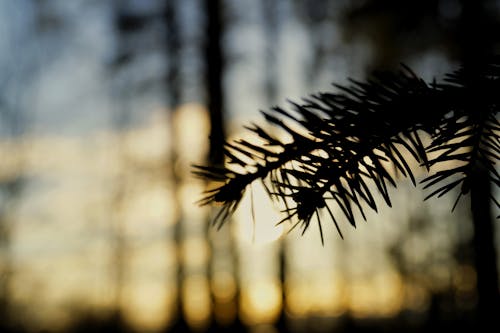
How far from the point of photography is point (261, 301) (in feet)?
23.7

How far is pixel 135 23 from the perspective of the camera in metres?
6.89

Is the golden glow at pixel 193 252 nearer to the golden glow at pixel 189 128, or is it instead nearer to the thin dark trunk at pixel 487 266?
the golden glow at pixel 189 128

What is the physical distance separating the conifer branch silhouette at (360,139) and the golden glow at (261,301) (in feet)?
20.4

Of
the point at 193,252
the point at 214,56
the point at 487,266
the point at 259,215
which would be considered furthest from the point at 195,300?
the point at 259,215

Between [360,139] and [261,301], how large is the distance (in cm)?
708

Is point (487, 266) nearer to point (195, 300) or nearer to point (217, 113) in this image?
point (217, 113)

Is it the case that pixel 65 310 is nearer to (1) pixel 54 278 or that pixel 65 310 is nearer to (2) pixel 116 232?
(1) pixel 54 278

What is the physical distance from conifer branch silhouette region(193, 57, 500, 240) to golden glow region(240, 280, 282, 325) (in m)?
6.21

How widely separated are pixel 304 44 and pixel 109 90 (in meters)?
2.81

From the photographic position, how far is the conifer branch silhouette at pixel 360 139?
1.22ft

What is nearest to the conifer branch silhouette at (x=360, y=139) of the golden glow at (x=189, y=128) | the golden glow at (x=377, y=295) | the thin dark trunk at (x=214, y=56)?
the thin dark trunk at (x=214, y=56)

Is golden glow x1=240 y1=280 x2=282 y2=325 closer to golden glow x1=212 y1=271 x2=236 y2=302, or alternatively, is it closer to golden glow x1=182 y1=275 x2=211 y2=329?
golden glow x1=212 y1=271 x2=236 y2=302

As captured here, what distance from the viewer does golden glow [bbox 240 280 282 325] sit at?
6675mm

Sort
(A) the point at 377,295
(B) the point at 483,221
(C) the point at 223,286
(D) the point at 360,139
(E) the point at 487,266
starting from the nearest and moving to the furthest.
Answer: (D) the point at 360,139, (B) the point at 483,221, (E) the point at 487,266, (C) the point at 223,286, (A) the point at 377,295
